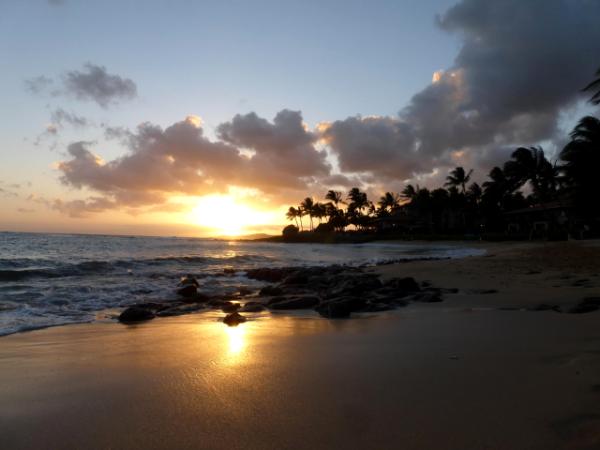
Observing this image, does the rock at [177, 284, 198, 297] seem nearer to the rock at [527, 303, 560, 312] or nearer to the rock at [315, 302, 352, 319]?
the rock at [315, 302, 352, 319]

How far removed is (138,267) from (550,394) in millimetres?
19076

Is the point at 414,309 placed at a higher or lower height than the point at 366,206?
lower

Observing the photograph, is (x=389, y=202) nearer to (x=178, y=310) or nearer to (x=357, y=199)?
(x=357, y=199)

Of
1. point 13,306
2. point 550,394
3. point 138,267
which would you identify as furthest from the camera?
point 138,267

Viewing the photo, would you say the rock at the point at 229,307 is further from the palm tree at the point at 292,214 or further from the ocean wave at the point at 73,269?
the palm tree at the point at 292,214

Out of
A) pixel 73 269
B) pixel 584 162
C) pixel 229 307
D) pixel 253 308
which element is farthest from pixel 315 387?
pixel 584 162

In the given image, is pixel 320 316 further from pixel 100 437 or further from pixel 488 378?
pixel 100 437

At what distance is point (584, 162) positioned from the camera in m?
27.6

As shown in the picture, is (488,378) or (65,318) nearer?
Result: (488,378)

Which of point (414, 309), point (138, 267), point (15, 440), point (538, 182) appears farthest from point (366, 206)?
point (15, 440)

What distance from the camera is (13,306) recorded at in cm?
827

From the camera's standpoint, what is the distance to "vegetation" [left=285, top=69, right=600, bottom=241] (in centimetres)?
2834

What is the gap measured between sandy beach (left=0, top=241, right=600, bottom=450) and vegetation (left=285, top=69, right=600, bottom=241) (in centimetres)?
2244

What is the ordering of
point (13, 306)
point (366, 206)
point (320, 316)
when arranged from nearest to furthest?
1. point (320, 316)
2. point (13, 306)
3. point (366, 206)
